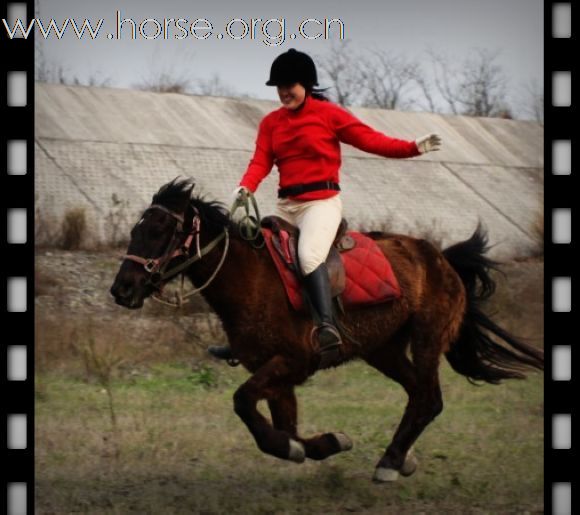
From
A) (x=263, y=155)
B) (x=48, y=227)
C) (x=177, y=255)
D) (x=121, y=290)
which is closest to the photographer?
(x=121, y=290)

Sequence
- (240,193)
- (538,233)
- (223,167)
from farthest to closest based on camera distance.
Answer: (538,233), (223,167), (240,193)

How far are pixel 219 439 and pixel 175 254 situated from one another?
2.15m

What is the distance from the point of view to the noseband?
277 inches

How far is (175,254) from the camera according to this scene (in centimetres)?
721

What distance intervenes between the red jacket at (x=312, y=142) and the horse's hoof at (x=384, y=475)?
1848mm

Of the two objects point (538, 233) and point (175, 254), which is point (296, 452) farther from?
point (538, 233)

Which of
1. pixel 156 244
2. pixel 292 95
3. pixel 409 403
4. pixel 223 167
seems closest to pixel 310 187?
pixel 292 95

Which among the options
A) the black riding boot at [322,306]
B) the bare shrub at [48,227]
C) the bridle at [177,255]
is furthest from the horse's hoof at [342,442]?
the bare shrub at [48,227]

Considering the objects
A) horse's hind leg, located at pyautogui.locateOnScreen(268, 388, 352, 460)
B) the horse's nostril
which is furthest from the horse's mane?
horse's hind leg, located at pyautogui.locateOnScreen(268, 388, 352, 460)
